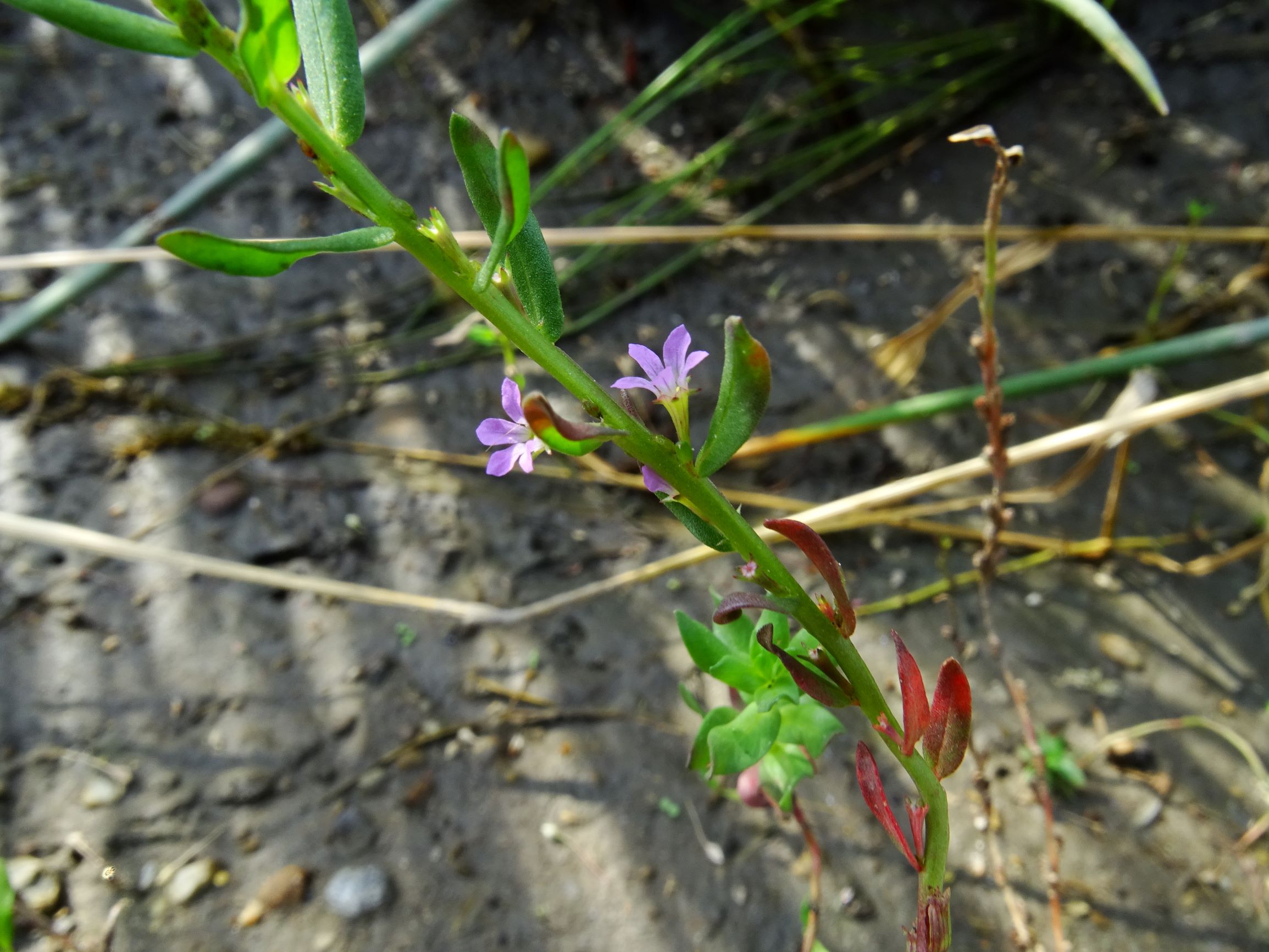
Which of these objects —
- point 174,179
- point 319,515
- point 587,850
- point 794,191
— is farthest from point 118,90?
point 587,850

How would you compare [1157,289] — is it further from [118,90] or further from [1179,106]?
[118,90]

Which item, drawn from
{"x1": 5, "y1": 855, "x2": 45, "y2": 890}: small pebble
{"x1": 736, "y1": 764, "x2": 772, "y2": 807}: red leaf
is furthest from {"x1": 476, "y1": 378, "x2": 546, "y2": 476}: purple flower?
{"x1": 5, "y1": 855, "x2": 45, "y2": 890}: small pebble

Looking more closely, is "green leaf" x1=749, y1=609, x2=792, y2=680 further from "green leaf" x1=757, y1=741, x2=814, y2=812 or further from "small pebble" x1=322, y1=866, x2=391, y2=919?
"small pebble" x1=322, y1=866, x2=391, y2=919

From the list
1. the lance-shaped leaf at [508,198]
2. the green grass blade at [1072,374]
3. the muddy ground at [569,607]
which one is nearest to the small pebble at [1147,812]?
the muddy ground at [569,607]

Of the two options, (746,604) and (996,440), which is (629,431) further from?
(996,440)

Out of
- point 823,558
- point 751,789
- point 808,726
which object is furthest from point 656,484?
point 751,789
